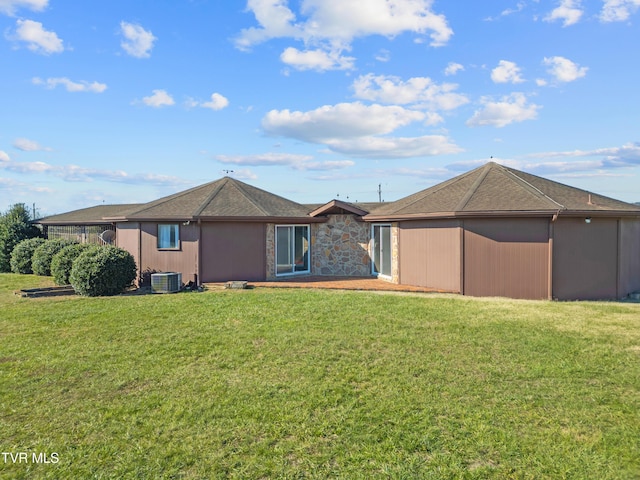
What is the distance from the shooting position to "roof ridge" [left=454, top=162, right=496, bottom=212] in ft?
42.1

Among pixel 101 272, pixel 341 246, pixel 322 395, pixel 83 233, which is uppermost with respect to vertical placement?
pixel 83 233

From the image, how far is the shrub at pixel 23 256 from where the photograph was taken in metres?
20.5

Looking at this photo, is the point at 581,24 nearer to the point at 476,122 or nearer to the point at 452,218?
the point at 452,218

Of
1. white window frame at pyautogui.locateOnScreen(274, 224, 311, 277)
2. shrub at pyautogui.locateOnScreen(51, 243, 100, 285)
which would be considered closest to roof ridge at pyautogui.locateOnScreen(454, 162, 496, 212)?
white window frame at pyautogui.locateOnScreen(274, 224, 311, 277)

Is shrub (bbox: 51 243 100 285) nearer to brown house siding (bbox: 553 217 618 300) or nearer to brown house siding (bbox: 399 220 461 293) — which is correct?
brown house siding (bbox: 399 220 461 293)

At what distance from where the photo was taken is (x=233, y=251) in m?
15.4

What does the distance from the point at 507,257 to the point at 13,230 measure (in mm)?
25568

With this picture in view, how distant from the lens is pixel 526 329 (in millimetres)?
8531

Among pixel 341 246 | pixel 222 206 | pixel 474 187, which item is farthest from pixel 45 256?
pixel 474 187

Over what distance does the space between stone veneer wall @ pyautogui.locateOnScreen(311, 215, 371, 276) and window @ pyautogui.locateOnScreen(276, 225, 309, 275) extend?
0.35 metres

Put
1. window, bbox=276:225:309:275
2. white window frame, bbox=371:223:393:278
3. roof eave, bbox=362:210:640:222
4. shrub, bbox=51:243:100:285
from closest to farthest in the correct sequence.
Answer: roof eave, bbox=362:210:640:222 < shrub, bbox=51:243:100:285 < white window frame, bbox=371:223:393:278 < window, bbox=276:225:309:275

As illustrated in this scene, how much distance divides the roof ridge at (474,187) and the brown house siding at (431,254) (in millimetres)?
510

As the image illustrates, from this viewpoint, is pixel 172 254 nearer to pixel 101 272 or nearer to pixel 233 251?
pixel 233 251

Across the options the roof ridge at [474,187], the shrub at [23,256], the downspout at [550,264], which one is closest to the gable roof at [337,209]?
the roof ridge at [474,187]
